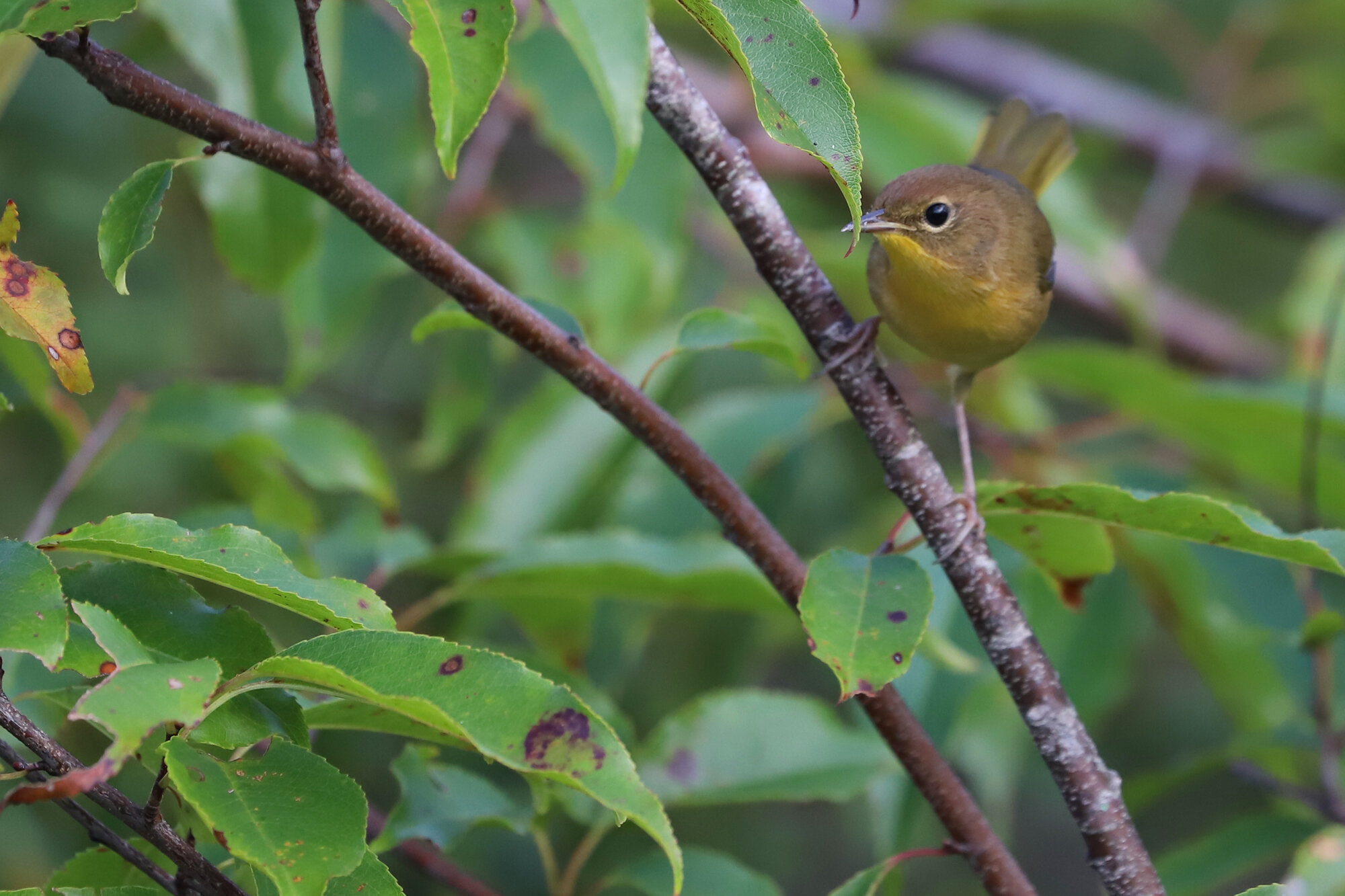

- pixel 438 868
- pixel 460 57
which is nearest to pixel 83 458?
pixel 438 868

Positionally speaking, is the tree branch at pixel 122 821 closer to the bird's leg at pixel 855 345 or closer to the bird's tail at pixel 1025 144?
the bird's leg at pixel 855 345

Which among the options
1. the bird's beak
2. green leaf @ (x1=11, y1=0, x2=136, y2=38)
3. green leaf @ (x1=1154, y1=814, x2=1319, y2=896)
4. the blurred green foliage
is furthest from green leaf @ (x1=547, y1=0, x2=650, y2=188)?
green leaf @ (x1=1154, y1=814, x2=1319, y2=896)

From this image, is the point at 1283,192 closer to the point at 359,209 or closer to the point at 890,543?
the point at 890,543

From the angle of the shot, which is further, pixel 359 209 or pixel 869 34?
pixel 869 34

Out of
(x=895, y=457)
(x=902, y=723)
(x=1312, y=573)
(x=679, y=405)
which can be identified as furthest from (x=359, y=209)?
(x=1312, y=573)

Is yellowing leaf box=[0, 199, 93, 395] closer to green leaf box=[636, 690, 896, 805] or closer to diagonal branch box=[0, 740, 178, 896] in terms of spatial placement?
diagonal branch box=[0, 740, 178, 896]

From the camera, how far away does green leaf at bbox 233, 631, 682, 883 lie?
0.91m

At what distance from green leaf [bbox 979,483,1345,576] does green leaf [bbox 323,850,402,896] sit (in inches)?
29.9

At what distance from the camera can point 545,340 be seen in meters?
1.25

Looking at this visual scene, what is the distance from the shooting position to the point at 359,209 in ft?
3.79

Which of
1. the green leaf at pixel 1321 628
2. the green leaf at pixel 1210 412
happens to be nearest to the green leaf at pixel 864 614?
the green leaf at pixel 1321 628

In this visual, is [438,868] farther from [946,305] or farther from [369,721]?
[946,305]

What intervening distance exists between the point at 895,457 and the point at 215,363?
3145mm

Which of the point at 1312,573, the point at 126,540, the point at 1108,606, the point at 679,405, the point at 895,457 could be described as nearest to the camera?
the point at 126,540
